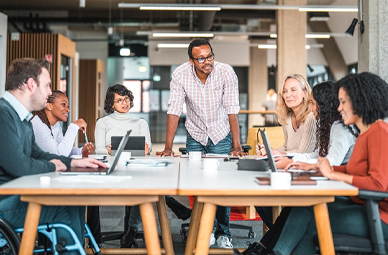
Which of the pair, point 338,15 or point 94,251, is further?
point 338,15

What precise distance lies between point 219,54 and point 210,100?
1376cm

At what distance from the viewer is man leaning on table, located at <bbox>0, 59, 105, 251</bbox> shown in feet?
7.00

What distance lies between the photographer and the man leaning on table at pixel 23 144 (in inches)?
84.0

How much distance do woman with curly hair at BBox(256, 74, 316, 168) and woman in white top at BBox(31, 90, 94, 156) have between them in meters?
1.37

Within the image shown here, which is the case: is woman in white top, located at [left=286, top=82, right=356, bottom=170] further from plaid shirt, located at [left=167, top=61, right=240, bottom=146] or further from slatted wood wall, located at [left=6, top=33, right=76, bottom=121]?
slatted wood wall, located at [left=6, top=33, right=76, bottom=121]

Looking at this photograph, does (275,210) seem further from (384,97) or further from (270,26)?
(270,26)

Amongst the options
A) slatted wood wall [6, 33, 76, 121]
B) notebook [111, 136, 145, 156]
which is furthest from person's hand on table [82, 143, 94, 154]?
slatted wood wall [6, 33, 76, 121]

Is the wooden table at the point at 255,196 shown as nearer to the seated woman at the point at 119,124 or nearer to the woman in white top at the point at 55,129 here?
the woman in white top at the point at 55,129

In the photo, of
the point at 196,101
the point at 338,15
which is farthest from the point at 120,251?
the point at 338,15

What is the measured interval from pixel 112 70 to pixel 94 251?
15011mm

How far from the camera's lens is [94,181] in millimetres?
1992

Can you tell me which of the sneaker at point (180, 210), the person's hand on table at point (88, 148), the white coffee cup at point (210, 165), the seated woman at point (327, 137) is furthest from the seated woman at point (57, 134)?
the seated woman at point (327, 137)

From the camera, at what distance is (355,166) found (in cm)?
221

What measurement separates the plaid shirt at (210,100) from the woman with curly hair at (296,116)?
1.38 feet
